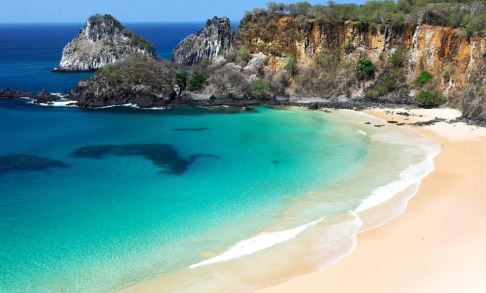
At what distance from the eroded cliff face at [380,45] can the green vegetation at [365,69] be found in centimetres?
110

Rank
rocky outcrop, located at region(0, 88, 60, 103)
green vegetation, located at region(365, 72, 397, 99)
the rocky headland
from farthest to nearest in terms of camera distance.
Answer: rocky outcrop, located at region(0, 88, 60, 103) → green vegetation, located at region(365, 72, 397, 99) → the rocky headland

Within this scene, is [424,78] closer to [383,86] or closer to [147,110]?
[383,86]

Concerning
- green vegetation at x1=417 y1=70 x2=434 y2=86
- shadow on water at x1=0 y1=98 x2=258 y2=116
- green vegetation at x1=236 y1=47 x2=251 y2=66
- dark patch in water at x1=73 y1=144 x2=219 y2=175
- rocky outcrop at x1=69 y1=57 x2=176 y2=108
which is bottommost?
dark patch in water at x1=73 y1=144 x2=219 y2=175

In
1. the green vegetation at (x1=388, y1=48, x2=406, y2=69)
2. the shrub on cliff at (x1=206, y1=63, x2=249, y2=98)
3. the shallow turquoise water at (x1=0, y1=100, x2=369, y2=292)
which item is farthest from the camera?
the shrub on cliff at (x1=206, y1=63, x2=249, y2=98)

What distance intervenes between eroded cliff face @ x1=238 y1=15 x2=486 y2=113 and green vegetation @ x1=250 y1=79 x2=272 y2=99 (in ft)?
14.7

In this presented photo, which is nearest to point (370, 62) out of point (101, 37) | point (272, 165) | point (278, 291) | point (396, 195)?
point (272, 165)

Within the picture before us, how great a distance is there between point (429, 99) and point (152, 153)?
94.1 feet

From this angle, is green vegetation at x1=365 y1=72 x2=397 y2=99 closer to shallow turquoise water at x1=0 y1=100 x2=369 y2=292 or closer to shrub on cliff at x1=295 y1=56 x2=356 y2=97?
shrub on cliff at x1=295 y1=56 x2=356 y2=97

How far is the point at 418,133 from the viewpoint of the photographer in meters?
42.1

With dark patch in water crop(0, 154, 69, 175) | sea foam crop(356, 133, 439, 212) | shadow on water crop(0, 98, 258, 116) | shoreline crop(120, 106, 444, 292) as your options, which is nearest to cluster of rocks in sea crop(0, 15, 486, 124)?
shadow on water crop(0, 98, 258, 116)

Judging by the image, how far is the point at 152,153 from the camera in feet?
123

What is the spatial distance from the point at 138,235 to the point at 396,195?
1416 cm

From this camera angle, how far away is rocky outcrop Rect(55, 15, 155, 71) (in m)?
91.3

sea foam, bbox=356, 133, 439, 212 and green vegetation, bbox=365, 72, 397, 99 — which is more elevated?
green vegetation, bbox=365, 72, 397, 99
